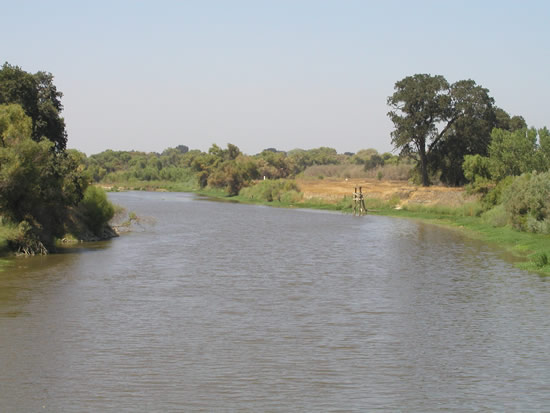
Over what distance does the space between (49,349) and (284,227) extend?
122 ft

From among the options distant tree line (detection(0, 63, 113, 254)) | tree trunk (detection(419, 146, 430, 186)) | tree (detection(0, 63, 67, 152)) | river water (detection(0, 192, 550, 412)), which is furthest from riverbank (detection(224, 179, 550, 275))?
tree (detection(0, 63, 67, 152))

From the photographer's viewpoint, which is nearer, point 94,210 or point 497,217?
point 94,210

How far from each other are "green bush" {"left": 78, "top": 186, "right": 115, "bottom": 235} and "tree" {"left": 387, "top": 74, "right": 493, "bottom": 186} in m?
38.7

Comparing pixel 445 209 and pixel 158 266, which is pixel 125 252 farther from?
pixel 445 209

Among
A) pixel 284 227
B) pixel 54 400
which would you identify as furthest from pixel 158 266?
pixel 284 227

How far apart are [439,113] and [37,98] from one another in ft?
140

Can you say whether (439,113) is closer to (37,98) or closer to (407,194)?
(407,194)

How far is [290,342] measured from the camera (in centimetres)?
1744

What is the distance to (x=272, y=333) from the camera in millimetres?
18391

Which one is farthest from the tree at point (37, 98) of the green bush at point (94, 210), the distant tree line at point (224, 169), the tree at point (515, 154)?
the distant tree line at point (224, 169)

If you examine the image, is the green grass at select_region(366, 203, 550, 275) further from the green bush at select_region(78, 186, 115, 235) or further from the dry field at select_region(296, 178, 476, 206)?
the green bush at select_region(78, 186, 115, 235)

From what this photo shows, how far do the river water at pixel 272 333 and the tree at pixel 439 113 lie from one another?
128 feet

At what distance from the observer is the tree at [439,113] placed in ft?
237

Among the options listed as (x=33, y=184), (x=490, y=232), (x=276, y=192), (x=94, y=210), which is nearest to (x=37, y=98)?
(x=94, y=210)
